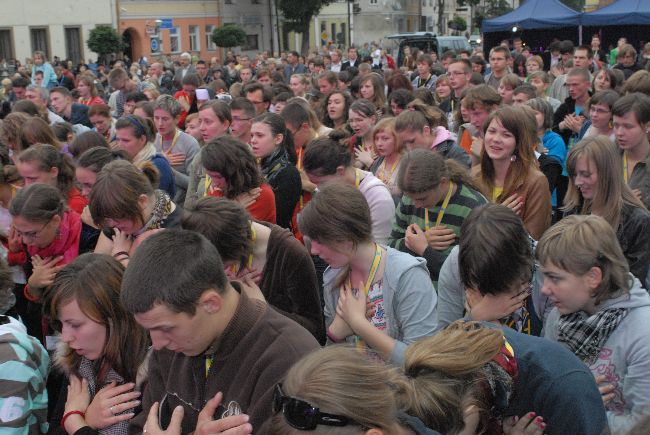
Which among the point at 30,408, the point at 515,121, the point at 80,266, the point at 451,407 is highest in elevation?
the point at 515,121

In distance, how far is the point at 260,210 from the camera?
4.60 meters

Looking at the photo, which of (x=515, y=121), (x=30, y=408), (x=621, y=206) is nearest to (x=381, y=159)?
(x=515, y=121)

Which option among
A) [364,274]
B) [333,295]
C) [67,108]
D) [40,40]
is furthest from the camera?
[40,40]

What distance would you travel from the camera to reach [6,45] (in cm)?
3784

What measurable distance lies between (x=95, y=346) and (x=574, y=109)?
6977 mm

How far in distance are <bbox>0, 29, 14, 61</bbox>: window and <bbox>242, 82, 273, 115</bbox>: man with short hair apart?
1311 inches

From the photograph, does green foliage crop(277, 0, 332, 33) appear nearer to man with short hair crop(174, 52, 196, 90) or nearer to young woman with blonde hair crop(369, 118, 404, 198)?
man with short hair crop(174, 52, 196, 90)

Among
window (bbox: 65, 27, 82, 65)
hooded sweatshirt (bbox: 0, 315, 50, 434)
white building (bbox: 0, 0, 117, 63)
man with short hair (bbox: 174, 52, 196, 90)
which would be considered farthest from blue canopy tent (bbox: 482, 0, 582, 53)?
window (bbox: 65, 27, 82, 65)

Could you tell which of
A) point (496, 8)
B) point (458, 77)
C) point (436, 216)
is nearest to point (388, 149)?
point (436, 216)

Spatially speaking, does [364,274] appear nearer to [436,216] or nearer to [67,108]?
[436,216]

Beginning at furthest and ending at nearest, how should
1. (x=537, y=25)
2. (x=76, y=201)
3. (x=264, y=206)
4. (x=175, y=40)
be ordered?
(x=175, y=40) < (x=537, y=25) < (x=76, y=201) < (x=264, y=206)

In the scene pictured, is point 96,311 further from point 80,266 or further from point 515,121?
point 515,121

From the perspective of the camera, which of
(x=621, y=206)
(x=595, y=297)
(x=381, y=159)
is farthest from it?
(x=381, y=159)

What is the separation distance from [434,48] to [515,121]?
26.6m
